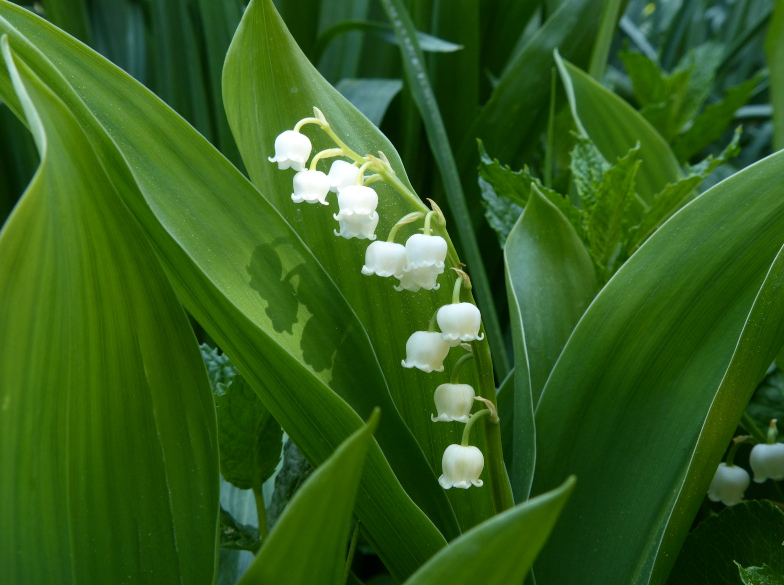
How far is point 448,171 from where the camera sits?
71 centimetres

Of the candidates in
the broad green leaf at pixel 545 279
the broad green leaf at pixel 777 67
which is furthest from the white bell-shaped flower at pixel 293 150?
the broad green leaf at pixel 777 67

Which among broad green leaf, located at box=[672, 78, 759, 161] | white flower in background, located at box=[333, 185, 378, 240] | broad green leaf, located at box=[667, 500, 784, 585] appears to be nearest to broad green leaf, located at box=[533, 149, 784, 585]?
broad green leaf, located at box=[667, 500, 784, 585]

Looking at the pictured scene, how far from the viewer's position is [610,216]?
62 centimetres

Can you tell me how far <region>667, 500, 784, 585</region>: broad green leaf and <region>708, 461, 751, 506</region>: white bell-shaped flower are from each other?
7 cm

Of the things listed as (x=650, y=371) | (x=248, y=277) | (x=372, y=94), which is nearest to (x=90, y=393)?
(x=248, y=277)

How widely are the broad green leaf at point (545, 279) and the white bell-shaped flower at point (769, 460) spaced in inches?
7.0

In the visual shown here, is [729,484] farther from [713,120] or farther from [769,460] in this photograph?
[713,120]

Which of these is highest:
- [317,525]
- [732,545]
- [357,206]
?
[357,206]

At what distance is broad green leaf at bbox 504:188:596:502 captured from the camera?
0.58m

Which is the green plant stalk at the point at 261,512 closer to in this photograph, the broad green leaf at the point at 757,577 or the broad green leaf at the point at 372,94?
the broad green leaf at the point at 757,577

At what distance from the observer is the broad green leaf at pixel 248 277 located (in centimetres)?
37

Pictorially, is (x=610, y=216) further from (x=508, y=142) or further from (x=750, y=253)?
(x=508, y=142)

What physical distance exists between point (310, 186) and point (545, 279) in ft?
0.87

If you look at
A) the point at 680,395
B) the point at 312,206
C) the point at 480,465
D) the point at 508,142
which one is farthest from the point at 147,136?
the point at 508,142
